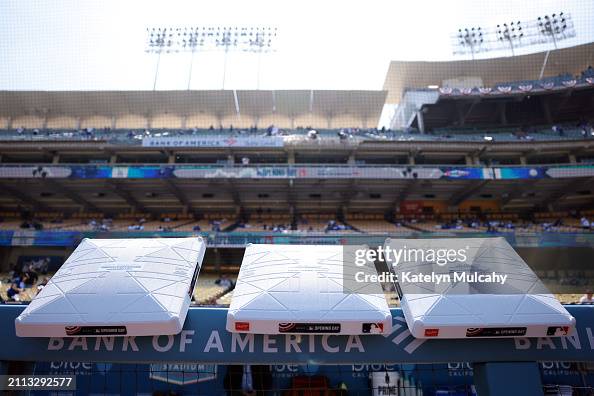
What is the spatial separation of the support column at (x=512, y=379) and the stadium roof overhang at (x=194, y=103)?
33.5m

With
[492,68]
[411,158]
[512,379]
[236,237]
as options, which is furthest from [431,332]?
[492,68]

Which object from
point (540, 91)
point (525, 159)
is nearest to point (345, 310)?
point (525, 159)

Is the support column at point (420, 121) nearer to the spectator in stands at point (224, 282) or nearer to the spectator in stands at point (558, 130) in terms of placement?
the spectator in stands at point (558, 130)

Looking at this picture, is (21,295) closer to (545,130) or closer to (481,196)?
(481,196)

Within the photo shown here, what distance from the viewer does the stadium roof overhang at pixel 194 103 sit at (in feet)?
110

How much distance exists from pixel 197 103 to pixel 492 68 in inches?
1259

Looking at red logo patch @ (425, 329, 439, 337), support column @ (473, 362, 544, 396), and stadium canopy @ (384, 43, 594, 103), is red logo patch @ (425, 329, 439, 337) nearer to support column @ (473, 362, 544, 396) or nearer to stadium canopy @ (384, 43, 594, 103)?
support column @ (473, 362, 544, 396)

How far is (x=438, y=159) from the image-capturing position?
28.4 meters

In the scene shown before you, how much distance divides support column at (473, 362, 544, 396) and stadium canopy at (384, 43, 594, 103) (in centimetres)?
3559

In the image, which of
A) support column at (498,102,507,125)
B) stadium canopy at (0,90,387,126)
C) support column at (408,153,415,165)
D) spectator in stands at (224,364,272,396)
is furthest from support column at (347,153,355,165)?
spectator in stands at (224,364,272,396)

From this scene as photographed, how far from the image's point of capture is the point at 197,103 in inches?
1369

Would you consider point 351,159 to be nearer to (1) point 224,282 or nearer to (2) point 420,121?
(2) point 420,121

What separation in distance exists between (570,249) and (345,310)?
2216cm

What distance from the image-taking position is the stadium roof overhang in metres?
33.4
